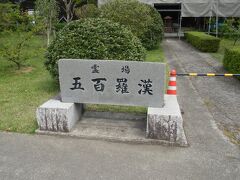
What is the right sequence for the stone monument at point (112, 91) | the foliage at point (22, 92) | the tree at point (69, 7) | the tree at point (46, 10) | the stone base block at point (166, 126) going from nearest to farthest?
the stone base block at point (166, 126)
the stone monument at point (112, 91)
the foliage at point (22, 92)
the tree at point (46, 10)
the tree at point (69, 7)

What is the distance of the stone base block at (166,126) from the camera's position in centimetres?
391

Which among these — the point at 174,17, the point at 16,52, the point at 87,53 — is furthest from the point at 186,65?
the point at 174,17

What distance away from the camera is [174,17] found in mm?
28141

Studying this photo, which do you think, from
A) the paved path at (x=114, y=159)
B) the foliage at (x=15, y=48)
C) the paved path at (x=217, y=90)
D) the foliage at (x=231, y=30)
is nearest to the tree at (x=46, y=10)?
the foliage at (x=15, y=48)

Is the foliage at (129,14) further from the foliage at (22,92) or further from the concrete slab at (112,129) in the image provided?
the concrete slab at (112,129)

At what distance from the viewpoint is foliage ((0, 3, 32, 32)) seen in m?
9.53

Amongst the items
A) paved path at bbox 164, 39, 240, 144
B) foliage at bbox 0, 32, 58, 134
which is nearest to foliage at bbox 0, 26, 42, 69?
foliage at bbox 0, 32, 58, 134

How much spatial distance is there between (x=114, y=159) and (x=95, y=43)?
114 inches

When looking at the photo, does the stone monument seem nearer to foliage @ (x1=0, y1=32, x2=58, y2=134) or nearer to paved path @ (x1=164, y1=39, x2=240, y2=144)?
foliage @ (x1=0, y1=32, x2=58, y2=134)

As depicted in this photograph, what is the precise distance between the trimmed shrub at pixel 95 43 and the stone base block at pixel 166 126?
6.84ft

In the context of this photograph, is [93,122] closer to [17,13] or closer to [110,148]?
[110,148]

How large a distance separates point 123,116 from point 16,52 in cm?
557

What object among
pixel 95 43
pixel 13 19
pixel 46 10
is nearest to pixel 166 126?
pixel 95 43

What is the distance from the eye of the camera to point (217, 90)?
6949 mm
